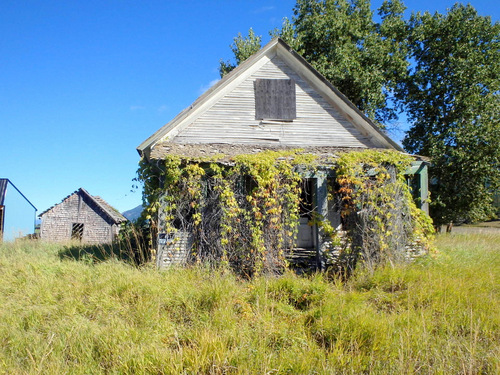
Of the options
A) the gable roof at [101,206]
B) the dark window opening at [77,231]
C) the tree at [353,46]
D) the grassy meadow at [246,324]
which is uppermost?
the tree at [353,46]

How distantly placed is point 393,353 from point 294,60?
9313 mm

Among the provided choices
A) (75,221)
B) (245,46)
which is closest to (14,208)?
(75,221)

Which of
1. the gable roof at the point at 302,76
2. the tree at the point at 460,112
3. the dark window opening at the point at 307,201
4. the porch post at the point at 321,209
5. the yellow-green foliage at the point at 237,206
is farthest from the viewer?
the tree at the point at 460,112

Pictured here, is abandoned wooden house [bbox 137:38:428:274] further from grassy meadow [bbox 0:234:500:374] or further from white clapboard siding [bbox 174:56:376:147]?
grassy meadow [bbox 0:234:500:374]

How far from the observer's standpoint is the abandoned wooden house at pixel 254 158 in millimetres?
7605

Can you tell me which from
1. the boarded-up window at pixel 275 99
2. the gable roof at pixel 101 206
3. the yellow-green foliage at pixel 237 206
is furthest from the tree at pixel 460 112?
the gable roof at pixel 101 206

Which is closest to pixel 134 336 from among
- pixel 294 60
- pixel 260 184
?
pixel 260 184

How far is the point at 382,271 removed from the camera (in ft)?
22.3

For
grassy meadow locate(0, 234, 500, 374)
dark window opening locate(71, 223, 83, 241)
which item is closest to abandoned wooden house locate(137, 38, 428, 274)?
grassy meadow locate(0, 234, 500, 374)

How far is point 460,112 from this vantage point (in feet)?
54.3

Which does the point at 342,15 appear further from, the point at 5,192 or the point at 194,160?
the point at 5,192

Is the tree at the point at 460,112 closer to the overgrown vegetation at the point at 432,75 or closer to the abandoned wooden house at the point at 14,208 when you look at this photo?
the overgrown vegetation at the point at 432,75

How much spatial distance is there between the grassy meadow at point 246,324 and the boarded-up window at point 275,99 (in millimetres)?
5829

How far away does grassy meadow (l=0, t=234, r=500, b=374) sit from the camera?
366cm
